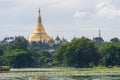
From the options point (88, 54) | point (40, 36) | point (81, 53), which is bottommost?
point (88, 54)

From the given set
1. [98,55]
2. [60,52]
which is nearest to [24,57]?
[60,52]

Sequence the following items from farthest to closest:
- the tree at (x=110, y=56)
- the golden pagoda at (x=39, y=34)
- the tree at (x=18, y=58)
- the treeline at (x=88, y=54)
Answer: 1. the golden pagoda at (x=39, y=34)
2. the tree at (x=18, y=58)
3. the treeline at (x=88, y=54)
4. the tree at (x=110, y=56)

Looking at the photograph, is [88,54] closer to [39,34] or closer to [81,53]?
[81,53]

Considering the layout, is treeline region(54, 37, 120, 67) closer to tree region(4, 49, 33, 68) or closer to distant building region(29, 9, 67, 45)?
tree region(4, 49, 33, 68)

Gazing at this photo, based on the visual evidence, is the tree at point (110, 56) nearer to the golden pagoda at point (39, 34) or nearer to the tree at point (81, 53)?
the tree at point (81, 53)

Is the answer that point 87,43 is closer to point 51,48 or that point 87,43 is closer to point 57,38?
point 51,48

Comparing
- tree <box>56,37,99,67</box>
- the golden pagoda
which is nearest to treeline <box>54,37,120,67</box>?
tree <box>56,37,99,67</box>

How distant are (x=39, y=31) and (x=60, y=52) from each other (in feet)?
246

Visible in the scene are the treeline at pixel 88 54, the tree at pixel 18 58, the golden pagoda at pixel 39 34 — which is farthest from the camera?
the golden pagoda at pixel 39 34

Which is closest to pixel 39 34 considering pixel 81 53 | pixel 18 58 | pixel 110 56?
pixel 18 58

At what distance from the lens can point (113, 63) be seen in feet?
354

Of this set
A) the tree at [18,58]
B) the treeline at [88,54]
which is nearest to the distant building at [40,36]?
the tree at [18,58]

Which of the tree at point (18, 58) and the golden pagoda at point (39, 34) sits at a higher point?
the golden pagoda at point (39, 34)

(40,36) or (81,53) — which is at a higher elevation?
(40,36)
